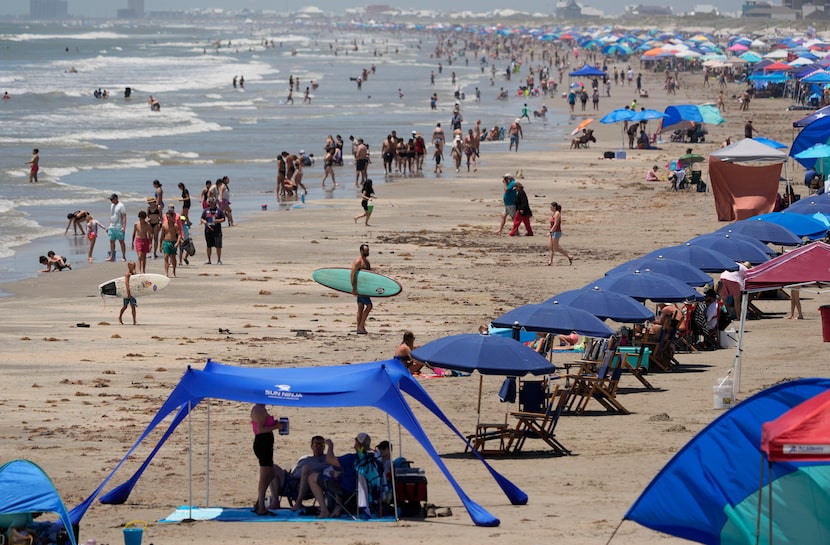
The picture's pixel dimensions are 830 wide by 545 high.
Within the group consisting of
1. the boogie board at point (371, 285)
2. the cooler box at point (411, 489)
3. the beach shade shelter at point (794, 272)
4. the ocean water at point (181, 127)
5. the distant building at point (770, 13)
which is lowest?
the ocean water at point (181, 127)

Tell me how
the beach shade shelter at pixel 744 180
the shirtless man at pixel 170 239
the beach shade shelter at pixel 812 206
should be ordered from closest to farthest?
the shirtless man at pixel 170 239 < the beach shade shelter at pixel 812 206 < the beach shade shelter at pixel 744 180

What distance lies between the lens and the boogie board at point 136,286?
18.3 meters

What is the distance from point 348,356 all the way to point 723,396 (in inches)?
183

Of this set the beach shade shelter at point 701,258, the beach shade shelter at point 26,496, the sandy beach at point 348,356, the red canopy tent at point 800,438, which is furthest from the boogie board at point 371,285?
the red canopy tent at point 800,438

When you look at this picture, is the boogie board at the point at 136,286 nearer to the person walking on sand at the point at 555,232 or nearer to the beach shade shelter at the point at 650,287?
the beach shade shelter at the point at 650,287


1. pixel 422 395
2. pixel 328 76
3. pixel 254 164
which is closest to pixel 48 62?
pixel 328 76

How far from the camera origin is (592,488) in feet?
35.8

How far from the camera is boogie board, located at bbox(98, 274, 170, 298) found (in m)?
18.3

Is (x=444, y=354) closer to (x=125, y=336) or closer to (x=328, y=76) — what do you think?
(x=125, y=336)

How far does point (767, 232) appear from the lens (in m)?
20.0

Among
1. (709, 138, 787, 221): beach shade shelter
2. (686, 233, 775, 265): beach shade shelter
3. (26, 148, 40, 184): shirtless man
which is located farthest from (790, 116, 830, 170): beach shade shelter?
(26, 148, 40, 184): shirtless man

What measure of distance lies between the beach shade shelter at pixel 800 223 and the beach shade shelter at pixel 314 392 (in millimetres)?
11420

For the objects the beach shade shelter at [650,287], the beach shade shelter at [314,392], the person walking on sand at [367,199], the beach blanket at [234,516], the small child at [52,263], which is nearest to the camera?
the beach blanket at [234,516]

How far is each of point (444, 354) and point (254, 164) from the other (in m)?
28.5
